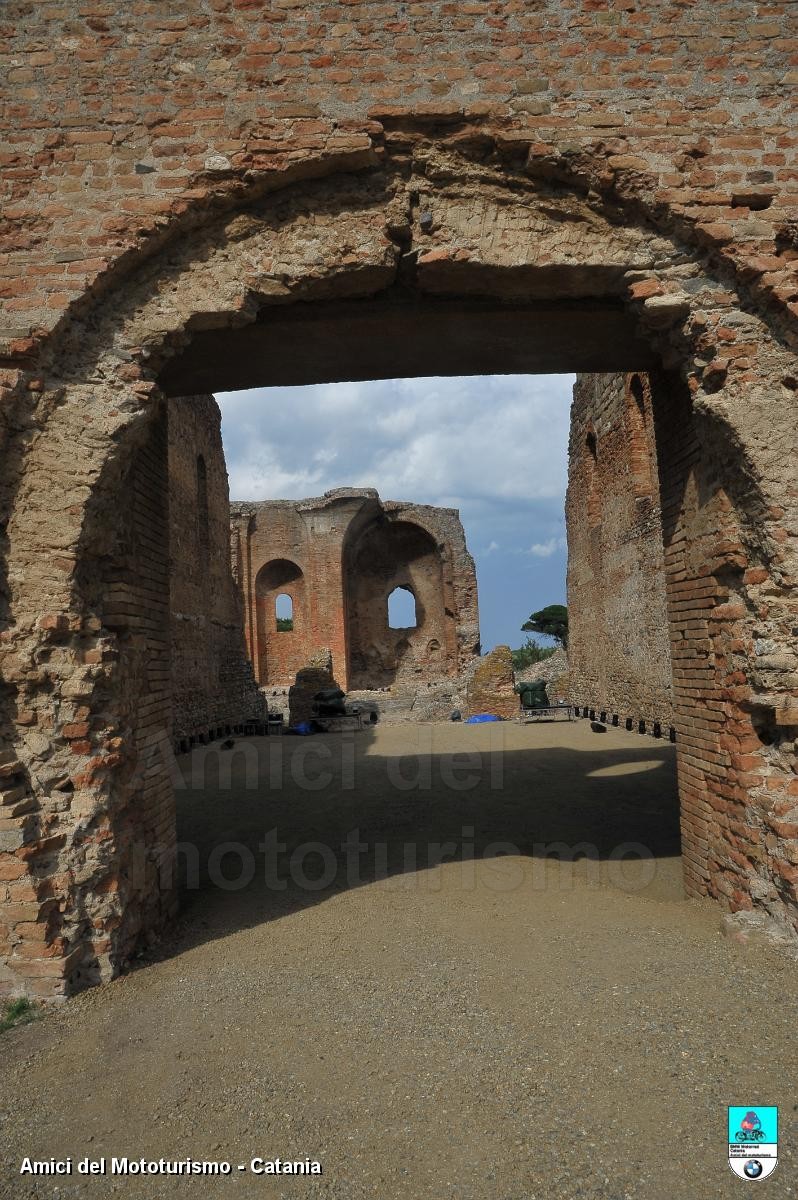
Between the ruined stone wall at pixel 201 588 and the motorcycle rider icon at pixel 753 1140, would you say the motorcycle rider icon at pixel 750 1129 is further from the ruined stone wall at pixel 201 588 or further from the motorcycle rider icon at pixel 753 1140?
the ruined stone wall at pixel 201 588

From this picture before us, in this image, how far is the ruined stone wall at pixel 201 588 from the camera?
12555 mm

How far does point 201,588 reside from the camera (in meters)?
14.0

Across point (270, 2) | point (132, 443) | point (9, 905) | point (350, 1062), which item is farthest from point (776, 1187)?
point (270, 2)

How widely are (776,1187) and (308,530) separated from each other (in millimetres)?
24578

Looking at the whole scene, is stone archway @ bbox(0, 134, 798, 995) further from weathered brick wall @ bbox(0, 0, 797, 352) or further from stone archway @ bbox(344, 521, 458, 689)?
stone archway @ bbox(344, 521, 458, 689)

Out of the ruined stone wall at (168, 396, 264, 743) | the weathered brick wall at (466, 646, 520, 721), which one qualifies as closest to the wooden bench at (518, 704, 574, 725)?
the weathered brick wall at (466, 646, 520, 721)

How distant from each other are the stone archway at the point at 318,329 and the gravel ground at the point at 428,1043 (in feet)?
1.64

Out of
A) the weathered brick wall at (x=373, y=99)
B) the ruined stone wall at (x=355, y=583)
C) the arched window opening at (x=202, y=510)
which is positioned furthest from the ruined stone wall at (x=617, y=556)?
the ruined stone wall at (x=355, y=583)

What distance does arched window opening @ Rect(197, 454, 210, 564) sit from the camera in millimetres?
14297

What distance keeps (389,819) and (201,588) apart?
8.66 m

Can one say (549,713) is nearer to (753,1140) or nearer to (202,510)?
(202,510)

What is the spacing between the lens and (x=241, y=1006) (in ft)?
10.5

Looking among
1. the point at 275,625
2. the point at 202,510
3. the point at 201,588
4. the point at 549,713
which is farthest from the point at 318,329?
the point at 275,625

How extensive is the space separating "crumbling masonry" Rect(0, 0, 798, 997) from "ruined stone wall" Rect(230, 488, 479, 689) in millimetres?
20630
